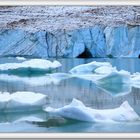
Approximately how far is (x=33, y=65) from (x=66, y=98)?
251mm

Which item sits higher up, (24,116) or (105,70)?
(105,70)

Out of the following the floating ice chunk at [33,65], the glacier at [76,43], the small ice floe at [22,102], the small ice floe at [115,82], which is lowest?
the small ice floe at [22,102]

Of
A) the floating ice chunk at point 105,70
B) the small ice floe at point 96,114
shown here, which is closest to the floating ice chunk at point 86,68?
the floating ice chunk at point 105,70

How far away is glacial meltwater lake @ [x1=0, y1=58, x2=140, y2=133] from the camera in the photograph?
6.72 ft

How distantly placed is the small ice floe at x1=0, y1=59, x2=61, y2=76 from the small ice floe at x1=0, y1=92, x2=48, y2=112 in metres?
0.12

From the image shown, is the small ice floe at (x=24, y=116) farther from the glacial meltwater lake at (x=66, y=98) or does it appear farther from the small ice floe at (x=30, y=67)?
the small ice floe at (x=30, y=67)

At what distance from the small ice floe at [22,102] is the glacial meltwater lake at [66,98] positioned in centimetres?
2

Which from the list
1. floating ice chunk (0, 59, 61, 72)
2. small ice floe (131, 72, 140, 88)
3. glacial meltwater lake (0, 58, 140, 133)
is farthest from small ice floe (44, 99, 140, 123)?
floating ice chunk (0, 59, 61, 72)

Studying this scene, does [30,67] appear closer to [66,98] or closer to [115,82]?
[66,98]

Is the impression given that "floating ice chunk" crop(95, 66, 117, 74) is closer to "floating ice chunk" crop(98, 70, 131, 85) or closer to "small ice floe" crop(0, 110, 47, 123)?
"floating ice chunk" crop(98, 70, 131, 85)

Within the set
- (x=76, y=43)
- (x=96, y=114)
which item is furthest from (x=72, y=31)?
(x=96, y=114)

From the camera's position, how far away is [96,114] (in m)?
2.05

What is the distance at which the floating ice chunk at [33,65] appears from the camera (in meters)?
2.10

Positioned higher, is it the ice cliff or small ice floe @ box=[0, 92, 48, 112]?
the ice cliff
